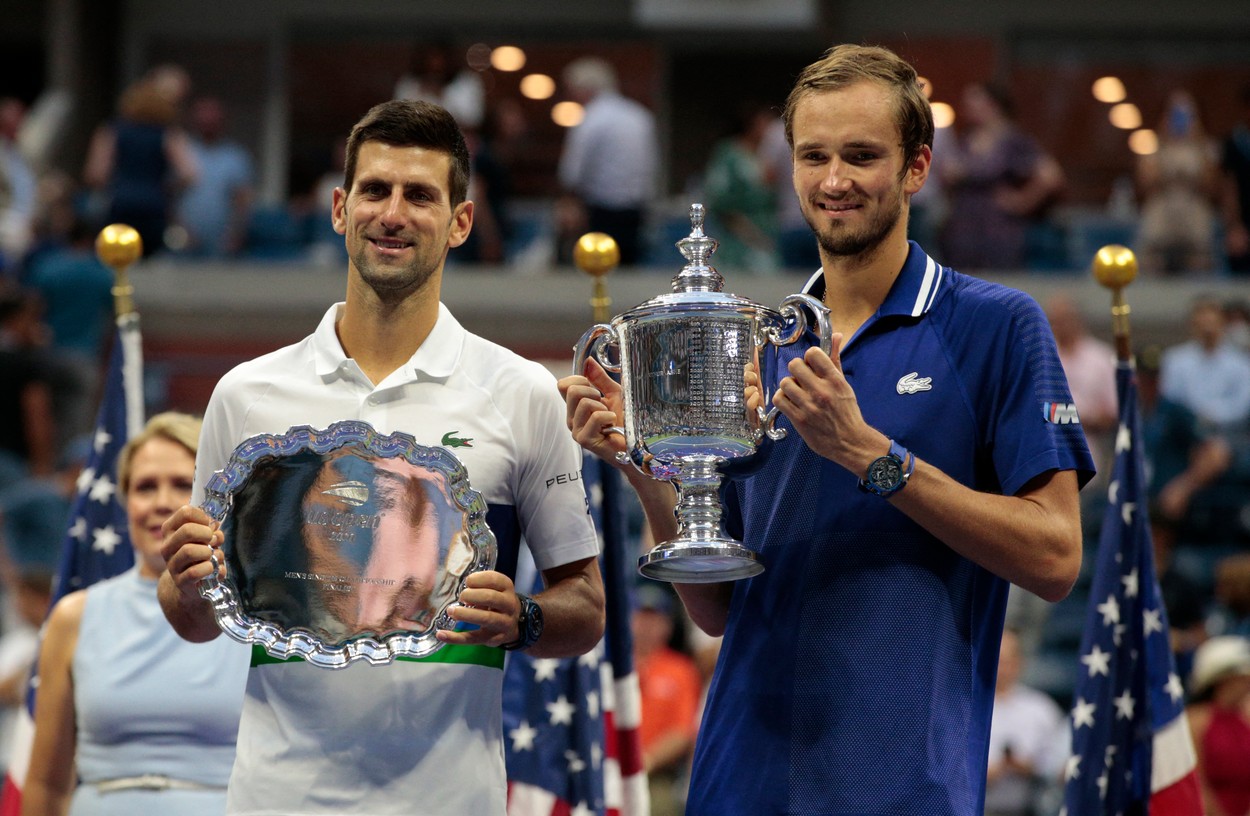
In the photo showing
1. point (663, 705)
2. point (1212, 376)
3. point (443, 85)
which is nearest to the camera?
point (663, 705)

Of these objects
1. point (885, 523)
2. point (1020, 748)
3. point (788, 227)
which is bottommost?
point (1020, 748)

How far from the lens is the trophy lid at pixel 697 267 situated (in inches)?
109

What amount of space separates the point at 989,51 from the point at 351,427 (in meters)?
12.9

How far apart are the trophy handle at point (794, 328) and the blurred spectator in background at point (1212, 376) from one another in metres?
7.31

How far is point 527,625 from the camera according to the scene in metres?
2.76

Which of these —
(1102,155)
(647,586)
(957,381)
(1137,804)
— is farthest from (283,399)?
(1102,155)

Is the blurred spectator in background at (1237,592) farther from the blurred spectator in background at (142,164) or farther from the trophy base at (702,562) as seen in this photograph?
the blurred spectator in background at (142,164)

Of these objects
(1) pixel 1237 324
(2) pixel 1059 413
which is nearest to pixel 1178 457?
(1) pixel 1237 324

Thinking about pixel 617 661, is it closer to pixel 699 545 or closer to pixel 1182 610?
pixel 699 545

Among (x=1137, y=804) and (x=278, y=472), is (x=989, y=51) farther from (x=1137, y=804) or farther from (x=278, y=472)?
(x=278, y=472)

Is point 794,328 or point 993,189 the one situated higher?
point 993,189

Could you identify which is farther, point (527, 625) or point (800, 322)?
point (527, 625)

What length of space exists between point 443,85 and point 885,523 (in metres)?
7.89

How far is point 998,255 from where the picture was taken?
1079cm
